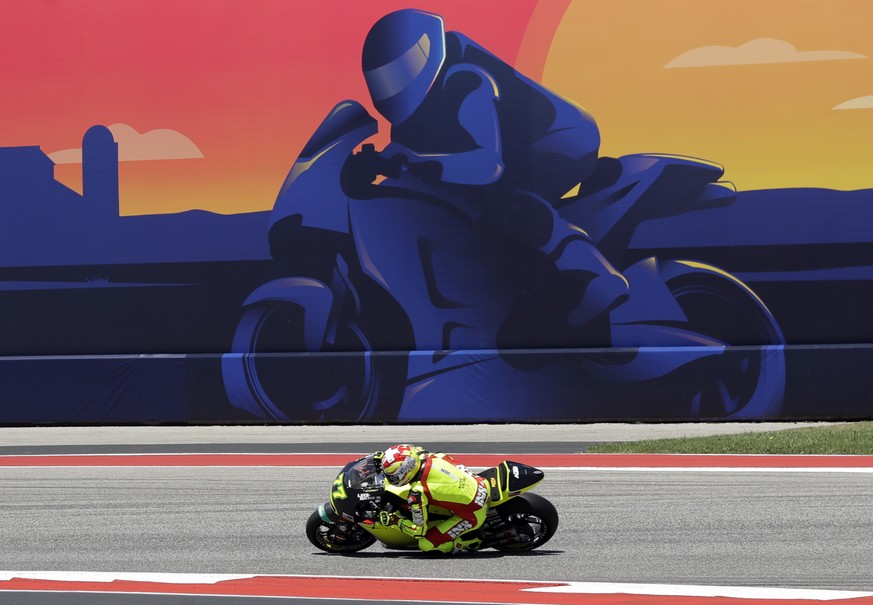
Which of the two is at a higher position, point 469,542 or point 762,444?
point 469,542

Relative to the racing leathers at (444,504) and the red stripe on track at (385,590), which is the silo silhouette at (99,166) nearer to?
the red stripe on track at (385,590)

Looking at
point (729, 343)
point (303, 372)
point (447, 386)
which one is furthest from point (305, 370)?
point (729, 343)

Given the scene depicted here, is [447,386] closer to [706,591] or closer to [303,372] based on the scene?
[303,372]

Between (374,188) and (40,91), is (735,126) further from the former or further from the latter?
(40,91)

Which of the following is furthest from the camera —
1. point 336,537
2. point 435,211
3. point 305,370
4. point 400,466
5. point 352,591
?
point 305,370

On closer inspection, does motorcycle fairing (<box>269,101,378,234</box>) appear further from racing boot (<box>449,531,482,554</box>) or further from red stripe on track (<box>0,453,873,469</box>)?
racing boot (<box>449,531,482,554</box>)

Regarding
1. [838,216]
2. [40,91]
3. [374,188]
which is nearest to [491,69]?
[374,188]

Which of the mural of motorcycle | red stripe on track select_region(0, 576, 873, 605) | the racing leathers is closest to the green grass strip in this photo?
the mural of motorcycle

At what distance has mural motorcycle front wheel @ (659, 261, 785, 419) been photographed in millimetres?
19406

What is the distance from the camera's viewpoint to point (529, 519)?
8445mm

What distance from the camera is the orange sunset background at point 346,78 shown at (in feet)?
64.2

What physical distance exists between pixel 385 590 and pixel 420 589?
0.22 m

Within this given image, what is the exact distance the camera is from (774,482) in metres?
11.9

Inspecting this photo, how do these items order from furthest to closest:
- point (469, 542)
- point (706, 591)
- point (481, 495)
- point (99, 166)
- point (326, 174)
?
point (99, 166) → point (326, 174) → point (469, 542) → point (481, 495) → point (706, 591)
